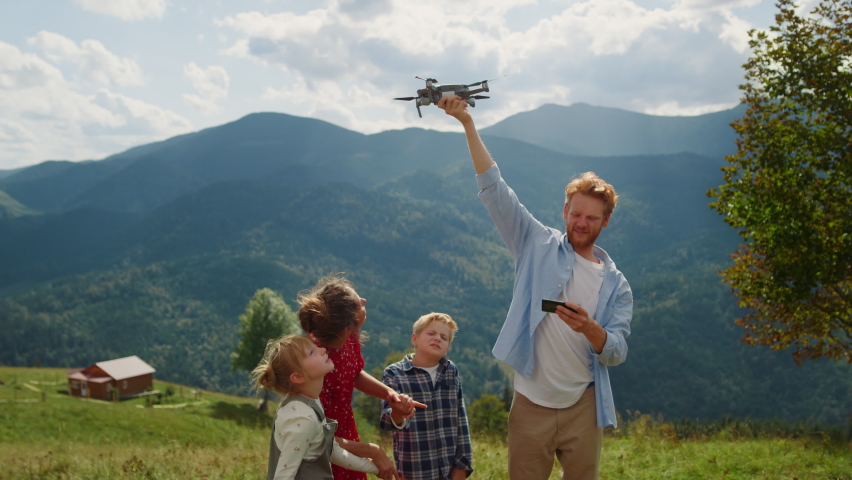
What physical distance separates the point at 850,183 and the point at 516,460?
931cm

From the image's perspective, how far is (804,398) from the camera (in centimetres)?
9712

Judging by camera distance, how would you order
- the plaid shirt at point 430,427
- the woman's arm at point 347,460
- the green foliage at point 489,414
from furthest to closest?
1. the green foliage at point 489,414
2. the plaid shirt at point 430,427
3. the woman's arm at point 347,460

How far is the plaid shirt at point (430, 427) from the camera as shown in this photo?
4.36 m

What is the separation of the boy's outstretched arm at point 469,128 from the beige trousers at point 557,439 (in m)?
1.65

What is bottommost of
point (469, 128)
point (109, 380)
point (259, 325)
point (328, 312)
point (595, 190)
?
point (109, 380)

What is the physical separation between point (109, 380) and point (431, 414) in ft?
200

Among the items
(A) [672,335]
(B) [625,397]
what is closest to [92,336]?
(B) [625,397]

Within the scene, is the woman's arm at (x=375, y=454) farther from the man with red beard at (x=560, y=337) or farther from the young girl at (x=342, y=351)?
the man with red beard at (x=560, y=337)

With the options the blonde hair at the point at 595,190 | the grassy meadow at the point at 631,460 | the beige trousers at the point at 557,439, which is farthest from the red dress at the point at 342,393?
the grassy meadow at the point at 631,460

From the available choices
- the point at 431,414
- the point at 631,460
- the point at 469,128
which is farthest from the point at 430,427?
the point at 631,460

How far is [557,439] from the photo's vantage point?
3932 millimetres

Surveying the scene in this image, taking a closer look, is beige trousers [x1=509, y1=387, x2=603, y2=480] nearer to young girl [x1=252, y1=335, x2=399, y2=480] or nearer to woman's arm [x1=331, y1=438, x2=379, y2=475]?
woman's arm [x1=331, y1=438, x2=379, y2=475]

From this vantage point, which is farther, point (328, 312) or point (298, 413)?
point (328, 312)

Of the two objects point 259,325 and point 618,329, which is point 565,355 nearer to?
point 618,329
